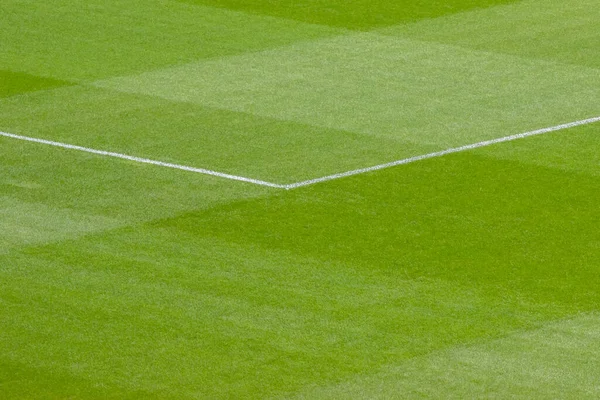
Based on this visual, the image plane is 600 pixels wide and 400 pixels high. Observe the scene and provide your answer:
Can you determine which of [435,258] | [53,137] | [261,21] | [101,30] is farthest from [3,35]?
[435,258]

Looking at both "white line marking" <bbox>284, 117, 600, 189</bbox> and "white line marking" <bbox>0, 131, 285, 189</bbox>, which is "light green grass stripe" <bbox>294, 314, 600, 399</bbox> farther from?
"white line marking" <bbox>0, 131, 285, 189</bbox>

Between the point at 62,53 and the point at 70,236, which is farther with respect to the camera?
the point at 62,53

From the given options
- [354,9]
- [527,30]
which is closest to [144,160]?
[527,30]

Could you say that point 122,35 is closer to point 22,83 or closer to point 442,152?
point 22,83

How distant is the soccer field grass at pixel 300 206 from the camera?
11.3 metres

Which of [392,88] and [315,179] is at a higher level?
[392,88]

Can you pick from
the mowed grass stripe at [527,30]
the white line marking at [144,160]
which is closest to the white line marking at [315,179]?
the white line marking at [144,160]

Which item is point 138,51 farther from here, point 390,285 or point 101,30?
point 390,285

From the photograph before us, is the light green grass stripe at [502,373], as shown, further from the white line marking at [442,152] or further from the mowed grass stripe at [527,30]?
the mowed grass stripe at [527,30]

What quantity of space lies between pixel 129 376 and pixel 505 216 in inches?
179

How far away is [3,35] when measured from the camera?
2233cm

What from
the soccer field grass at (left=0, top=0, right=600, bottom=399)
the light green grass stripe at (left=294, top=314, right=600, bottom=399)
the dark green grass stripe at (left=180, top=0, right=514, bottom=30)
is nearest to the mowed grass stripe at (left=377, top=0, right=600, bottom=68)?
the soccer field grass at (left=0, top=0, right=600, bottom=399)

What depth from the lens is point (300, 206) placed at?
14805 mm

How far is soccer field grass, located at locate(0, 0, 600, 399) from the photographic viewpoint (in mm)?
11289
